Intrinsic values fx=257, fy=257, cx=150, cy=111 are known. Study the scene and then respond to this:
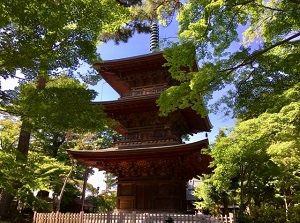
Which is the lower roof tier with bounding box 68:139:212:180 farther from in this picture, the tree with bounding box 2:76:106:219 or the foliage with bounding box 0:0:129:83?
the foliage with bounding box 0:0:129:83

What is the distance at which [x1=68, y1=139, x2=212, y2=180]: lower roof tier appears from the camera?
1179 cm

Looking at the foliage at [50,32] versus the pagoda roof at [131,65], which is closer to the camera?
the foliage at [50,32]

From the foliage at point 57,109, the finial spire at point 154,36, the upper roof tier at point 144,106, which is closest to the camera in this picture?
the foliage at point 57,109

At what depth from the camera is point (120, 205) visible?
13.4 metres

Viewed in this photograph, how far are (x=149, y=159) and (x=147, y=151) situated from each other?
866 mm

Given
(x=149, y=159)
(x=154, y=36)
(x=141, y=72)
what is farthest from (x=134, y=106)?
(x=154, y=36)

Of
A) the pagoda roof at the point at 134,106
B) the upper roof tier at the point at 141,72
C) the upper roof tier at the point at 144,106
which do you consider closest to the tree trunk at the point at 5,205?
the upper roof tier at the point at 144,106

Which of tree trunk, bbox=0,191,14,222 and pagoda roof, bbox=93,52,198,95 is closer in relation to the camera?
tree trunk, bbox=0,191,14,222

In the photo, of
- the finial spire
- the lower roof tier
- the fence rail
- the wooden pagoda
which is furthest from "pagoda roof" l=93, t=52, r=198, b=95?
the fence rail

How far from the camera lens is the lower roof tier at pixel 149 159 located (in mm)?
11789

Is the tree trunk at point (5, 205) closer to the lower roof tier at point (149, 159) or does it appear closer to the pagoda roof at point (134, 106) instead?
the lower roof tier at point (149, 159)

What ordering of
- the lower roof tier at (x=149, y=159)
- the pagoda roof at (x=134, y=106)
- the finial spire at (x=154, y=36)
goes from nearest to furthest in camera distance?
the lower roof tier at (x=149, y=159) < the pagoda roof at (x=134, y=106) < the finial spire at (x=154, y=36)

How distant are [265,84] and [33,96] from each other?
7.30 meters

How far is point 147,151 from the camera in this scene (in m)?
Result: 12.1
